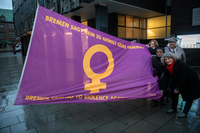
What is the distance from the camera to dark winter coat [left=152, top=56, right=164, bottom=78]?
13.5 feet

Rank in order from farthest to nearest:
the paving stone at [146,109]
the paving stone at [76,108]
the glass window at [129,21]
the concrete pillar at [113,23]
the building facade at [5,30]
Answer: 1. the building facade at [5,30]
2. the glass window at [129,21]
3. the concrete pillar at [113,23]
4. the paving stone at [76,108]
5. the paving stone at [146,109]

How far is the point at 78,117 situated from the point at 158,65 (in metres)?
2.57

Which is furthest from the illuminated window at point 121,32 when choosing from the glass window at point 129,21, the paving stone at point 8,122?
the paving stone at point 8,122

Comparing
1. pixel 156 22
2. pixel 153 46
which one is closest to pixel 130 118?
pixel 153 46

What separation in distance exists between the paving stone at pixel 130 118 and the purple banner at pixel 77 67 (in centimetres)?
47

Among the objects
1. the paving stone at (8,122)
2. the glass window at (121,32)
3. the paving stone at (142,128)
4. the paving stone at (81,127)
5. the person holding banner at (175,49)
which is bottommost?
the paving stone at (142,128)

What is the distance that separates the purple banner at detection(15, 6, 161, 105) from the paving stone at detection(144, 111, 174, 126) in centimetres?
49

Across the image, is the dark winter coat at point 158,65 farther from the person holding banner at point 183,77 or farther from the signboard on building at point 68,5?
the signboard on building at point 68,5

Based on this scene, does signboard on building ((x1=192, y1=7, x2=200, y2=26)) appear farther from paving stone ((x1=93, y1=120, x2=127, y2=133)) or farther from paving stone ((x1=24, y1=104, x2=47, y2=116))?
paving stone ((x1=24, y1=104, x2=47, y2=116))

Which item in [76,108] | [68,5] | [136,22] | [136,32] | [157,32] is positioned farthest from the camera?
[157,32]

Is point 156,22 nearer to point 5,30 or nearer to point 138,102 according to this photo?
point 138,102

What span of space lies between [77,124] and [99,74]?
4.09 ft

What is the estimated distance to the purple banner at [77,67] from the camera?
295 centimetres

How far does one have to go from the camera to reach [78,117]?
11.9 feet
